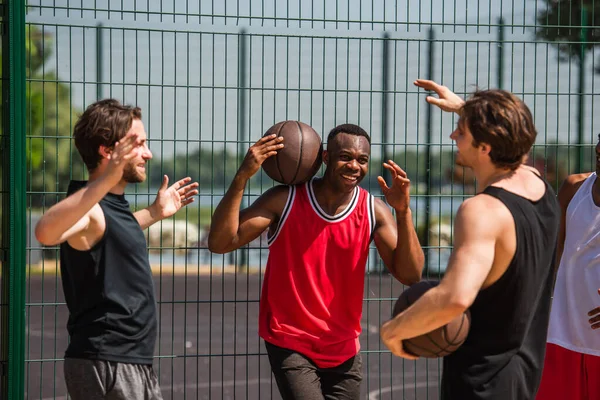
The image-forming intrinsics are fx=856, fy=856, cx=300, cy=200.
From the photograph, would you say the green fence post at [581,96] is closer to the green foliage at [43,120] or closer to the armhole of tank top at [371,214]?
the armhole of tank top at [371,214]

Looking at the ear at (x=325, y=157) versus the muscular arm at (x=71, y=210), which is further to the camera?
the ear at (x=325, y=157)

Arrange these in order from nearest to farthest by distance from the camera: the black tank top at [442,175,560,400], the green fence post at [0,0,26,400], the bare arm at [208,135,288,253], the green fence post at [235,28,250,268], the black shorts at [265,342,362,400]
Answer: the black tank top at [442,175,560,400] < the black shorts at [265,342,362,400] < the bare arm at [208,135,288,253] < the green fence post at [0,0,26,400] < the green fence post at [235,28,250,268]

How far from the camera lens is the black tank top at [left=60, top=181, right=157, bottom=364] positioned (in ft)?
12.1

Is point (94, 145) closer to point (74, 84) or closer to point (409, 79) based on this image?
point (74, 84)

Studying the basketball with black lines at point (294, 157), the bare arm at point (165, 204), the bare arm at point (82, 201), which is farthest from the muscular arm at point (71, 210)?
the basketball with black lines at point (294, 157)

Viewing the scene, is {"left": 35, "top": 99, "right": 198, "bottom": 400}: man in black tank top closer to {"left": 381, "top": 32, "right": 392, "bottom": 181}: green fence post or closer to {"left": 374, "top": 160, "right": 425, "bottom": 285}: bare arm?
{"left": 374, "top": 160, "right": 425, "bottom": 285}: bare arm

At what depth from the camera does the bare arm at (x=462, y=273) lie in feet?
9.73

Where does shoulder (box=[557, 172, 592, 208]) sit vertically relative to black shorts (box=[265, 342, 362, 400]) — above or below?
above

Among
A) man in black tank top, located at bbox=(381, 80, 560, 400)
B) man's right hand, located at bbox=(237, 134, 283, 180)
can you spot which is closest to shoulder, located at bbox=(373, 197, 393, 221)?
man's right hand, located at bbox=(237, 134, 283, 180)

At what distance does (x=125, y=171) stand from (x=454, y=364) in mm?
1622

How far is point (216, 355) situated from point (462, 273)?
3.13 metres

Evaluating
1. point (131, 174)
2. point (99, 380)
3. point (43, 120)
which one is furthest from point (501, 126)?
point (43, 120)

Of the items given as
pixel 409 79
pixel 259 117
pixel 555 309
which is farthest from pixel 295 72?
pixel 555 309

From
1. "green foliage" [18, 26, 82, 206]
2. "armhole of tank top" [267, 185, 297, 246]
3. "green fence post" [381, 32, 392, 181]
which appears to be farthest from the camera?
"green fence post" [381, 32, 392, 181]
